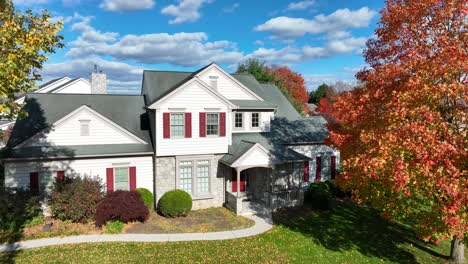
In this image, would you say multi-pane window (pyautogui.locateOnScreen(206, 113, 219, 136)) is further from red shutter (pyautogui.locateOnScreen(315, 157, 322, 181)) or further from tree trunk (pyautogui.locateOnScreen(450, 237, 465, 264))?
tree trunk (pyautogui.locateOnScreen(450, 237, 465, 264))

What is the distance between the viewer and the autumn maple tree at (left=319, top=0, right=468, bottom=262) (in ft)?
29.2

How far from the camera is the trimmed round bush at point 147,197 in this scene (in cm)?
1834

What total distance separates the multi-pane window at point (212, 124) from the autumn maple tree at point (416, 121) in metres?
8.83

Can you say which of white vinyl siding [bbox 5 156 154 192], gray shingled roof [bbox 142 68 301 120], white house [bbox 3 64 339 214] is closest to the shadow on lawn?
white house [bbox 3 64 339 214]

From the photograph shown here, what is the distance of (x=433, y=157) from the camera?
8.85 metres

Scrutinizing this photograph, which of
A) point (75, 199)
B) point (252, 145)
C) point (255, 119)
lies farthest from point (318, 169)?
point (75, 199)

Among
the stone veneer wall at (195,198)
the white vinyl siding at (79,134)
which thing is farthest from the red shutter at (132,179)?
the white vinyl siding at (79,134)

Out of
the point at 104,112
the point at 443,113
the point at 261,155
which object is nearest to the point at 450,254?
the point at 443,113

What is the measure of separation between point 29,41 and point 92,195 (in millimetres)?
8576

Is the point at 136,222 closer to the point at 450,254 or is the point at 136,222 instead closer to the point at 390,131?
the point at 390,131

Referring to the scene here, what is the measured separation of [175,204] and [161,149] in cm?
333

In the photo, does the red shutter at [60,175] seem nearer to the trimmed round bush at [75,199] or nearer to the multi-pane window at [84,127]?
the trimmed round bush at [75,199]

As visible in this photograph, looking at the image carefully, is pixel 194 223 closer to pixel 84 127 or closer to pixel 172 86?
pixel 84 127

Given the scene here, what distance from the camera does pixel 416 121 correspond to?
9625mm
